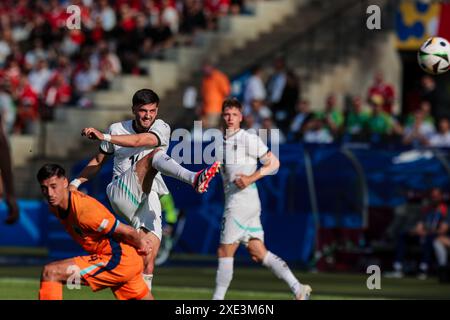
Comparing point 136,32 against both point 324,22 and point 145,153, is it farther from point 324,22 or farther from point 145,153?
point 145,153

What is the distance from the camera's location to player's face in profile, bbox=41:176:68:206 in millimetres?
11742

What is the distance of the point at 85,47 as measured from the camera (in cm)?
3603

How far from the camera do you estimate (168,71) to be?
112 ft

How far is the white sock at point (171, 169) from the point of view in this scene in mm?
13969

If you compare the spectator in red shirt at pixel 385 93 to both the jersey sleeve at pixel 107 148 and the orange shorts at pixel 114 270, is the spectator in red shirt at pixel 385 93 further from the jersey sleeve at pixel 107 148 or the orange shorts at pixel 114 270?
the orange shorts at pixel 114 270

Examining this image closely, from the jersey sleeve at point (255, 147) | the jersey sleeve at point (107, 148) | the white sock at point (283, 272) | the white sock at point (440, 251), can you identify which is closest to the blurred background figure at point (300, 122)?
the white sock at point (440, 251)

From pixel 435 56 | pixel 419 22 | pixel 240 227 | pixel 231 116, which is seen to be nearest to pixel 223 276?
pixel 240 227

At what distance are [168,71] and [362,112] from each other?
7832mm

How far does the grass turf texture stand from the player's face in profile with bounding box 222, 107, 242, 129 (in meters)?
2.44

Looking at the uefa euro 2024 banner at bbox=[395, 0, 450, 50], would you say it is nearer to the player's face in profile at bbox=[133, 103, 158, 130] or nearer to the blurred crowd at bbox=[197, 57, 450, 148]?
the blurred crowd at bbox=[197, 57, 450, 148]

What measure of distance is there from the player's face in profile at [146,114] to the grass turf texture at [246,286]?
3.76 meters

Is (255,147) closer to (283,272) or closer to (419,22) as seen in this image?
(283,272)
